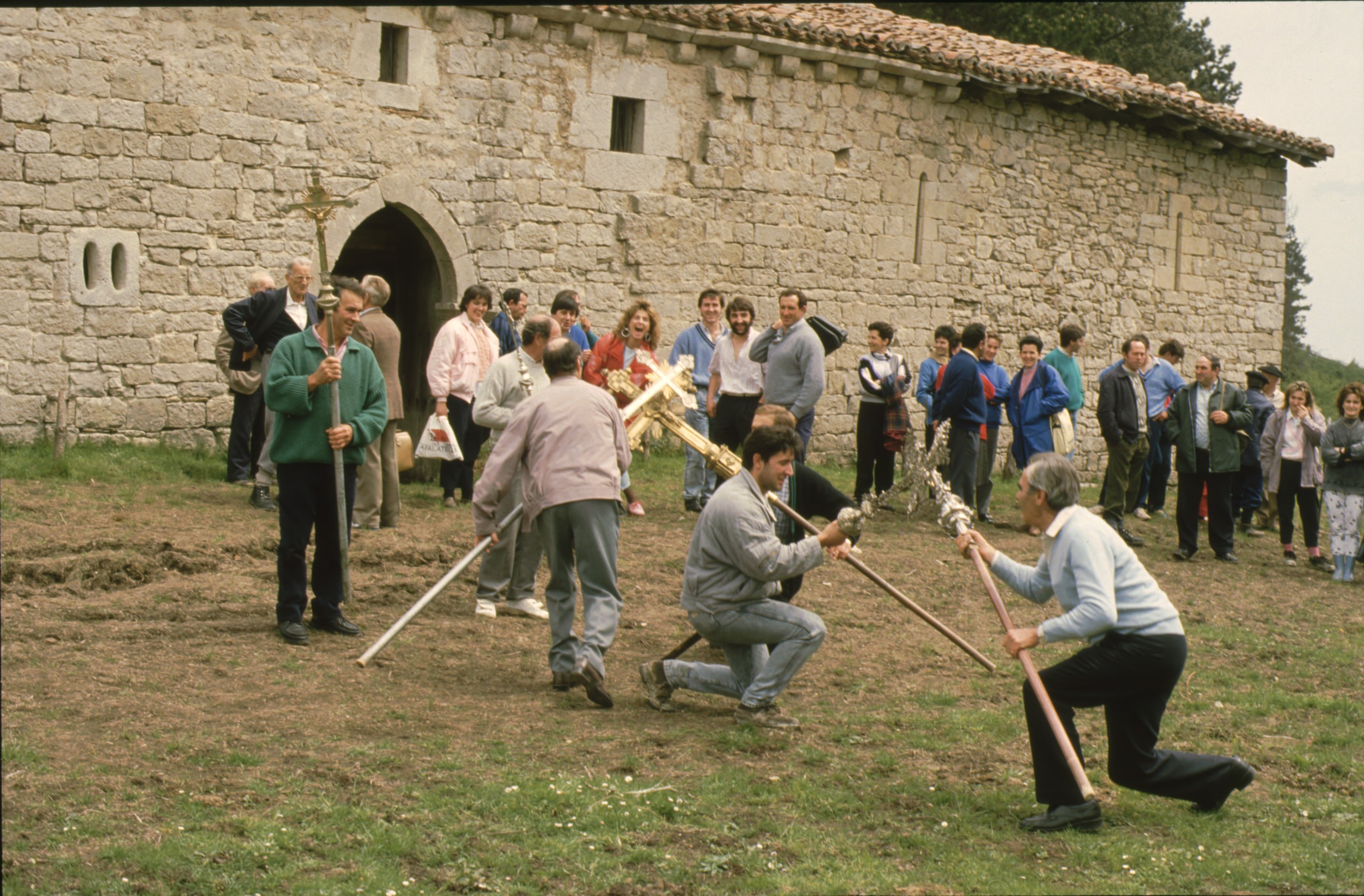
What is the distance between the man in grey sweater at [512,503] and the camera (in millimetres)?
7871

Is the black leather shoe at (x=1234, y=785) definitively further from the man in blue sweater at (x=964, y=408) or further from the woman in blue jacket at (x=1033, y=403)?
the woman in blue jacket at (x=1033, y=403)

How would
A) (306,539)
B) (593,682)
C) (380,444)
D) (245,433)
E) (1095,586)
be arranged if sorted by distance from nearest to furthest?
(1095,586), (593,682), (306,539), (380,444), (245,433)

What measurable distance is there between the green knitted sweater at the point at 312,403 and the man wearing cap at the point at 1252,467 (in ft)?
30.0

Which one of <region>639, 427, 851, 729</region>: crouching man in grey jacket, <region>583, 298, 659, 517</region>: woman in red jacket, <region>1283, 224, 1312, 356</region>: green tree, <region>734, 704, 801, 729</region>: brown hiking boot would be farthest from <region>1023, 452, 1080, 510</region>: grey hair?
<region>1283, 224, 1312, 356</region>: green tree

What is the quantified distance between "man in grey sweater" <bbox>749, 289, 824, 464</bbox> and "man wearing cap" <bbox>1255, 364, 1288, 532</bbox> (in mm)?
6007

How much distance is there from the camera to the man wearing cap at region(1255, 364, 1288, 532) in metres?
14.3

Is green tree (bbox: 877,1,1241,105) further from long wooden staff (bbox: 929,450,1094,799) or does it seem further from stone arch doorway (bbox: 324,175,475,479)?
long wooden staff (bbox: 929,450,1094,799)

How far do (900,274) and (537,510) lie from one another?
11.3 m

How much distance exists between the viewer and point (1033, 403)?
509 inches

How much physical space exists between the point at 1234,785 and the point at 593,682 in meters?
2.93

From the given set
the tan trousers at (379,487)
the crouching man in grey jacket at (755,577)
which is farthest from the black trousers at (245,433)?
the crouching man in grey jacket at (755,577)

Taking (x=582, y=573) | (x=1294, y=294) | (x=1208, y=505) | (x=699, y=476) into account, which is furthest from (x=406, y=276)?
(x=1294, y=294)

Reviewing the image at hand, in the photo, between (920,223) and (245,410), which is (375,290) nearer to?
(245,410)

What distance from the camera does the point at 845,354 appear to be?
669 inches
